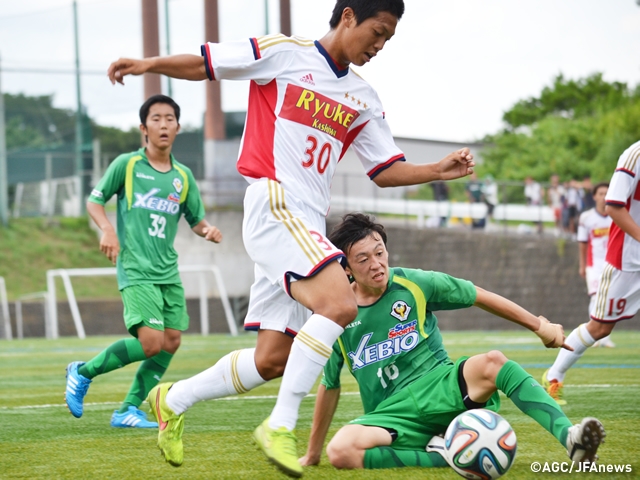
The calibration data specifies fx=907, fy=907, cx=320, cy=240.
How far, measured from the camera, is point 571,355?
22.3 feet

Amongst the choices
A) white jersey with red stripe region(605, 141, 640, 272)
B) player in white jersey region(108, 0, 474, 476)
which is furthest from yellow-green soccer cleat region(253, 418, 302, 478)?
white jersey with red stripe region(605, 141, 640, 272)

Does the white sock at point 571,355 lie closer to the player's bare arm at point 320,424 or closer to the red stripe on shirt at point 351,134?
the player's bare arm at point 320,424

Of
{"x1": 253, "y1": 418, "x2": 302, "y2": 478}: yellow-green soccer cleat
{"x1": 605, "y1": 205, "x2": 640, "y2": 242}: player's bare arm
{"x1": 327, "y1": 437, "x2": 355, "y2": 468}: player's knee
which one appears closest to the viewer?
{"x1": 253, "y1": 418, "x2": 302, "y2": 478}: yellow-green soccer cleat

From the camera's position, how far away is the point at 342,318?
3.86 metres

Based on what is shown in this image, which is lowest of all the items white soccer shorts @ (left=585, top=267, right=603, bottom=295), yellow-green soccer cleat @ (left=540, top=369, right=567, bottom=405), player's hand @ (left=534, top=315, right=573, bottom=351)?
white soccer shorts @ (left=585, top=267, right=603, bottom=295)

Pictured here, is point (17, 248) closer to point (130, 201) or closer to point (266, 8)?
point (266, 8)

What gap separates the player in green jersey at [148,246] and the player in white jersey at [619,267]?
2762 millimetres

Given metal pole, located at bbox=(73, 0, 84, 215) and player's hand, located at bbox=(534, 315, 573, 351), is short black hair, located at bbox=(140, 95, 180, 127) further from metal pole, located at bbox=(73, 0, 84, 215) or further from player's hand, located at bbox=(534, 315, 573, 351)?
metal pole, located at bbox=(73, 0, 84, 215)

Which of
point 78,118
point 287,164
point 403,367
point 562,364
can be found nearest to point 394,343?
point 403,367

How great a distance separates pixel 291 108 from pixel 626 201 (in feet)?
10.2

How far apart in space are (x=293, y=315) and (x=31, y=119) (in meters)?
25.1

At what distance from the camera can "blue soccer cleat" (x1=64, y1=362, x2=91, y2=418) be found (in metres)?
5.97

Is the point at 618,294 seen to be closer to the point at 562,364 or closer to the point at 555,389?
the point at 562,364

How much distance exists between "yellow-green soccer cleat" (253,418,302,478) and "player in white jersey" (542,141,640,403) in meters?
3.47
